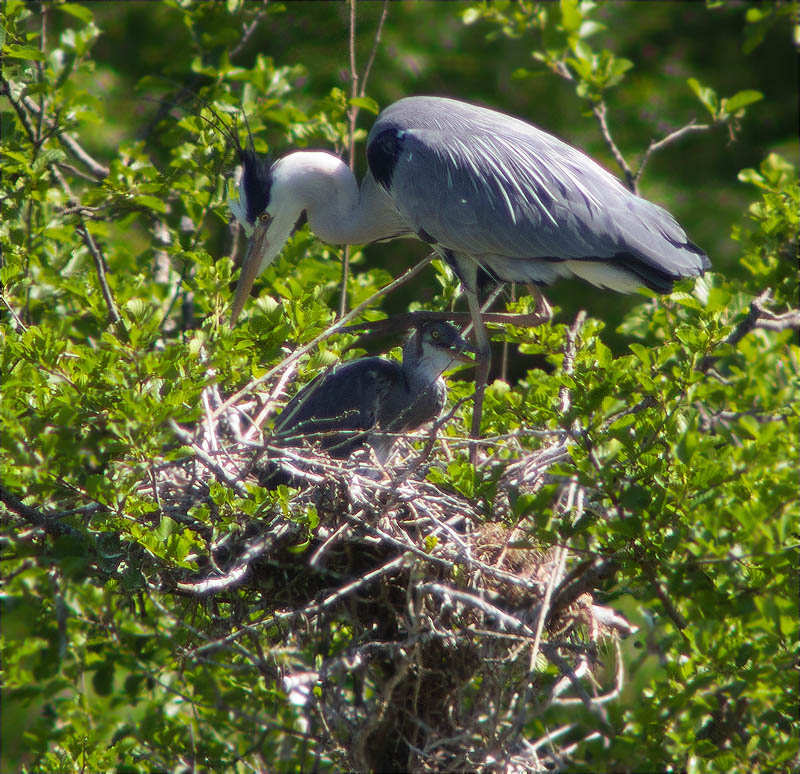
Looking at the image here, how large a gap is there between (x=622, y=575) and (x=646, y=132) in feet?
15.1

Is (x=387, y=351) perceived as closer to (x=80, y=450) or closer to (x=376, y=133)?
(x=376, y=133)

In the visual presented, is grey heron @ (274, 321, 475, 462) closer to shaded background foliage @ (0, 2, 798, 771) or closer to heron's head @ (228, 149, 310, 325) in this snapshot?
shaded background foliage @ (0, 2, 798, 771)

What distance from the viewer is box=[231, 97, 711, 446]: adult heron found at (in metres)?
3.55

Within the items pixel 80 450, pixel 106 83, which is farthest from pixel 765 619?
pixel 106 83

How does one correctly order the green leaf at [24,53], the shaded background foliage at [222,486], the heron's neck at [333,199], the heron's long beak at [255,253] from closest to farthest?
the shaded background foliage at [222,486] → the green leaf at [24,53] → the heron's long beak at [255,253] → the heron's neck at [333,199]

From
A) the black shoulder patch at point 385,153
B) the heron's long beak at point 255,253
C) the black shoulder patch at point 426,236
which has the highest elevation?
the black shoulder patch at point 385,153

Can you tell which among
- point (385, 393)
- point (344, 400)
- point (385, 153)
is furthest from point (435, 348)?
point (385, 153)

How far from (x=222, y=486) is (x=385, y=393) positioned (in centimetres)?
103

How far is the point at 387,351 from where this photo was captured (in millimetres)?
4277

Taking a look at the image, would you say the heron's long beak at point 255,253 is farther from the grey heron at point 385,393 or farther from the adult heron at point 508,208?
the grey heron at point 385,393

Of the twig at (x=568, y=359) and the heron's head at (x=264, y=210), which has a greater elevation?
the heron's head at (x=264, y=210)

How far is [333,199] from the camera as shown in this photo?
169 inches

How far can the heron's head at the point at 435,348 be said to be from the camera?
12.1ft

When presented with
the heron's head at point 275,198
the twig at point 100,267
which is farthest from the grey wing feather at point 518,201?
the twig at point 100,267
